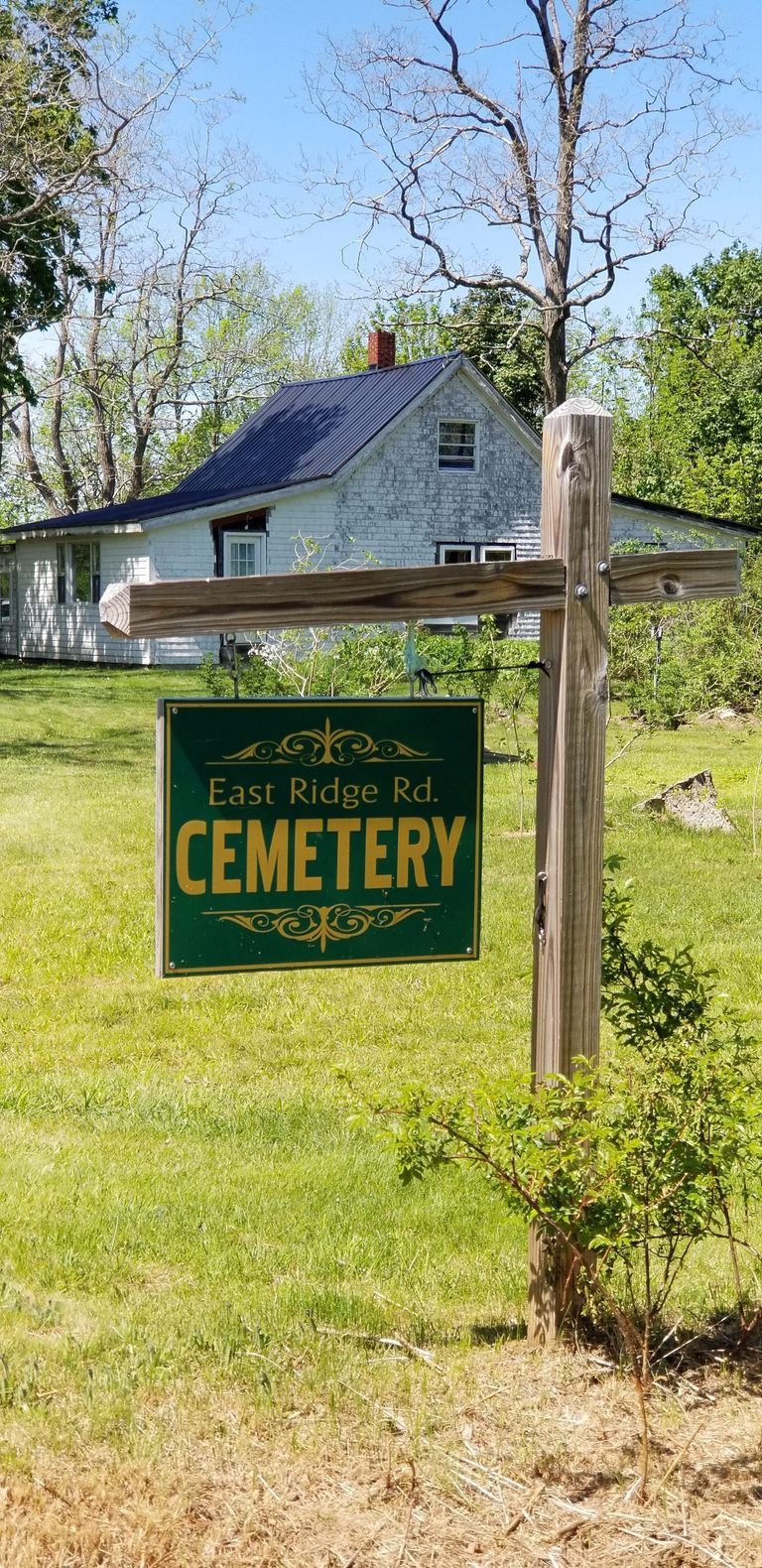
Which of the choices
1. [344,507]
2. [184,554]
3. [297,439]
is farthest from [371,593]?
[297,439]

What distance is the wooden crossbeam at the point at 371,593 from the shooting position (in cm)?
312

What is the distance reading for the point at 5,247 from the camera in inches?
891

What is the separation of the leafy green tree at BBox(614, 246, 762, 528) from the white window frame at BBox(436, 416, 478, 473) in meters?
4.55

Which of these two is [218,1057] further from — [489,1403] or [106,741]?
[106,741]

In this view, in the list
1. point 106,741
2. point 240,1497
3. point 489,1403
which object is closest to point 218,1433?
point 240,1497

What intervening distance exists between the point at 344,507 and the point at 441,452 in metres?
2.33

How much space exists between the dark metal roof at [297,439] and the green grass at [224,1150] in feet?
53.4

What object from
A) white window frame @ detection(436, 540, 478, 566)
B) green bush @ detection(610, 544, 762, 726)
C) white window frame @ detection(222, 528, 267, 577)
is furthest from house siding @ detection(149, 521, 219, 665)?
green bush @ detection(610, 544, 762, 726)

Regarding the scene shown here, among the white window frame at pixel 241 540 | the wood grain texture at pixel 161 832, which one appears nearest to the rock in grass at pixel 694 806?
the wood grain texture at pixel 161 832

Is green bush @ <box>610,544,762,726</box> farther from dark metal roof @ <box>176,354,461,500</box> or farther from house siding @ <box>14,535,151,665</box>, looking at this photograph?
house siding @ <box>14,535,151,665</box>

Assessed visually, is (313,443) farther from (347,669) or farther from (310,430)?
(347,669)

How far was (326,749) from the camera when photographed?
343 cm

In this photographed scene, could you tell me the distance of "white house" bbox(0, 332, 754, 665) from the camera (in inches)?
997

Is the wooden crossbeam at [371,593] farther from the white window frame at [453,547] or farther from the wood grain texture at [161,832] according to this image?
the white window frame at [453,547]
